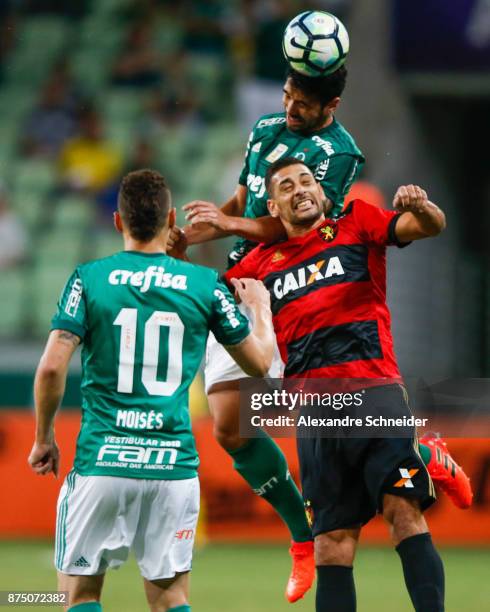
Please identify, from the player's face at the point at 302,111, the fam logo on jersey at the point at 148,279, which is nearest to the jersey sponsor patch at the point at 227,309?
the fam logo on jersey at the point at 148,279

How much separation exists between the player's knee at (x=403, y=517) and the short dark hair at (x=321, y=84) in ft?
6.71

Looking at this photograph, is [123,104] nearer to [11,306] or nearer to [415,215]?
[11,306]

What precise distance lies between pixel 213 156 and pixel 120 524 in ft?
31.9

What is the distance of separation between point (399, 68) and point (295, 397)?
743cm

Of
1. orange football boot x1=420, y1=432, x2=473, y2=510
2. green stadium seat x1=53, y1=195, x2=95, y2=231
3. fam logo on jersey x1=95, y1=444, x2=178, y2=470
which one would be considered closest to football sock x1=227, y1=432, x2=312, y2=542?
orange football boot x1=420, y1=432, x2=473, y2=510

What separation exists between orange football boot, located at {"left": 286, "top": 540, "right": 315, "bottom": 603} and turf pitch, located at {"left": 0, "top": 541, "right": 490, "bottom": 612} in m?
1.36

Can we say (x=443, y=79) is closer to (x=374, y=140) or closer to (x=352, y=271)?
(x=374, y=140)

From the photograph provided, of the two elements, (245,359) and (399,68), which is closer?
(245,359)

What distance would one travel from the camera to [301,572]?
6.79 m

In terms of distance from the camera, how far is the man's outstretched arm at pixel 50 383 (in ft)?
17.0

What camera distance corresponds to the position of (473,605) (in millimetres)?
8227

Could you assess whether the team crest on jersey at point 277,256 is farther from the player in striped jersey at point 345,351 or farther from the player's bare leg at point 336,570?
the player's bare leg at point 336,570

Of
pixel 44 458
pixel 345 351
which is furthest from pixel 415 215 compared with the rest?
pixel 44 458

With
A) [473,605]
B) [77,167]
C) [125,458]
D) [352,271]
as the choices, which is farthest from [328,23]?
[77,167]
